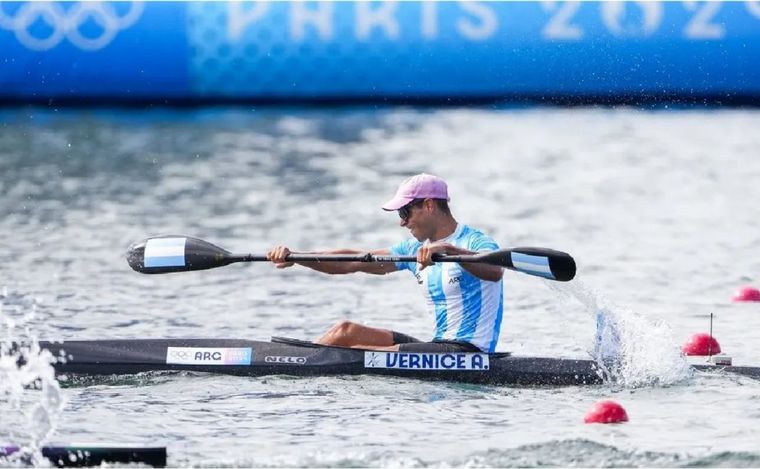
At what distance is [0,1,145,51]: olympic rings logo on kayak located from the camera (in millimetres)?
23797

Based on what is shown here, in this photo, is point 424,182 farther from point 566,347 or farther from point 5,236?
point 5,236

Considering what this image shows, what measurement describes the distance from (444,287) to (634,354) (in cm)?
133

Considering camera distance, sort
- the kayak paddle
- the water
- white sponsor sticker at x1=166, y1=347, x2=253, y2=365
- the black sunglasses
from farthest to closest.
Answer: white sponsor sticker at x1=166, y1=347, x2=253, y2=365, the black sunglasses, the kayak paddle, the water

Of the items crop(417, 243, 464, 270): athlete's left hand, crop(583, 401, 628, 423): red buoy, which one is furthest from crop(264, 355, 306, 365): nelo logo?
crop(583, 401, 628, 423): red buoy

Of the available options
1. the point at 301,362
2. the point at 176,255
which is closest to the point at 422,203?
the point at 301,362

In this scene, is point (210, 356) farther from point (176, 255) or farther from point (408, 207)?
point (408, 207)

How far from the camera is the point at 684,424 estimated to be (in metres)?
9.93

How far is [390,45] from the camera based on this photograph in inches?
930

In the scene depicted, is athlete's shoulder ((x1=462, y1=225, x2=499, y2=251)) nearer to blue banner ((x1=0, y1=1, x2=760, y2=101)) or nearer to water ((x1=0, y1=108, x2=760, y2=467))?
water ((x1=0, y1=108, x2=760, y2=467))

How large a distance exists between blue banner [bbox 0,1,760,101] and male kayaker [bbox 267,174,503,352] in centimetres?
1233

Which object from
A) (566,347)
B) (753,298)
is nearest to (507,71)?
(753,298)

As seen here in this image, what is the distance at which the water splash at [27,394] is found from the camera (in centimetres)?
955

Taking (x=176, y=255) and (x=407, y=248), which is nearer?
(x=407, y=248)

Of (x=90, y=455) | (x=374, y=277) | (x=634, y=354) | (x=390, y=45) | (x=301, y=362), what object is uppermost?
(x=390, y=45)
